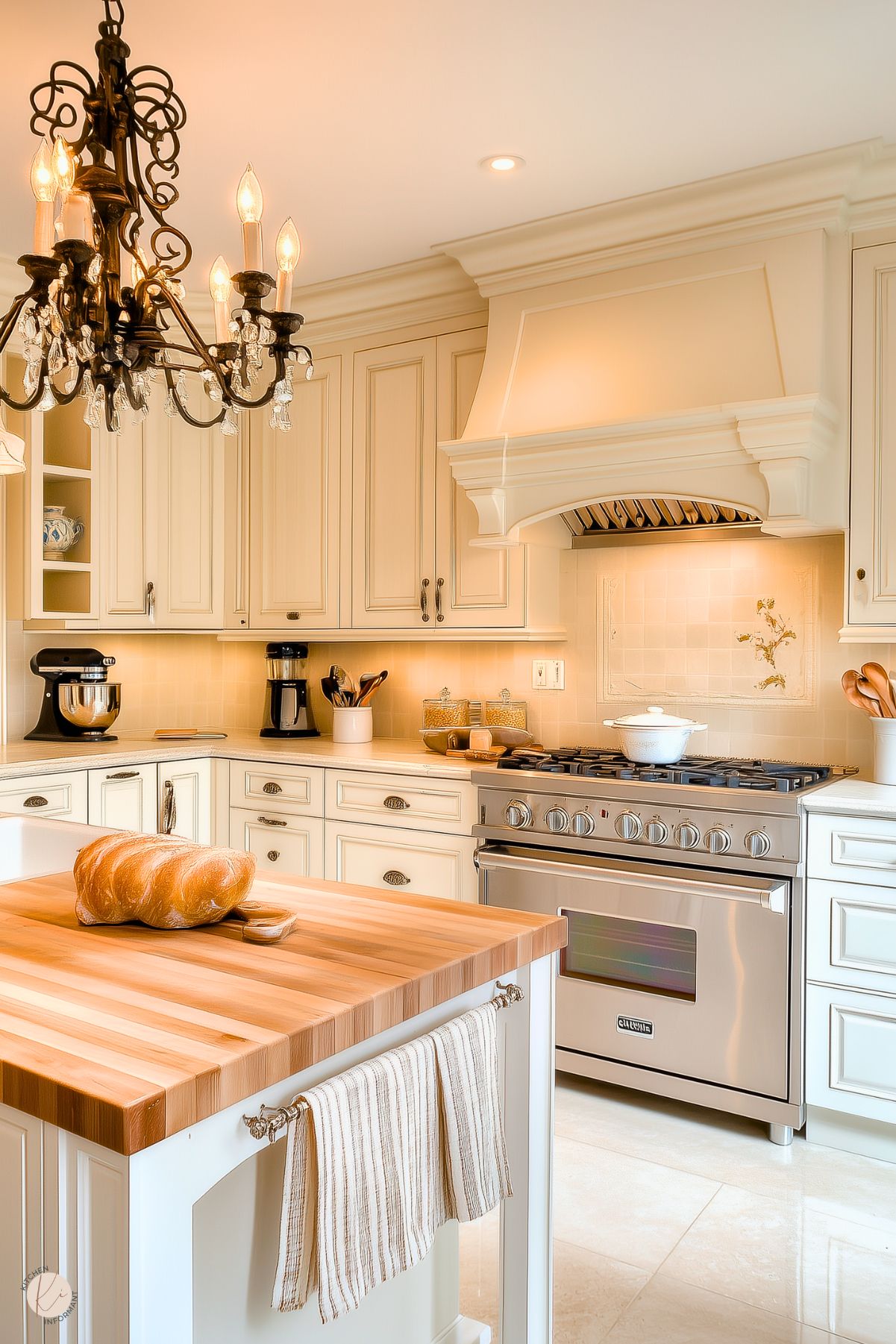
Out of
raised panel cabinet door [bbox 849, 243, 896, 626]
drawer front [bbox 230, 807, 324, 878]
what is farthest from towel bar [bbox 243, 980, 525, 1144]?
drawer front [bbox 230, 807, 324, 878]

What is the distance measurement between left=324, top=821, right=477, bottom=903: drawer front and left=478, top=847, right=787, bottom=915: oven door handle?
11 centimetres

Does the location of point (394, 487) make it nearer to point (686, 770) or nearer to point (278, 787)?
point (278, 787)

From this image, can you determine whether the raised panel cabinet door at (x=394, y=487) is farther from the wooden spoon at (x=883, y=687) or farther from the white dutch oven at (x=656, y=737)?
the wooden spoon at (x=883, y=687)

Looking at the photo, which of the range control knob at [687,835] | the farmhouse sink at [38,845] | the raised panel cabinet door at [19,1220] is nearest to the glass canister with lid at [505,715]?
the range control knob at [687,835]

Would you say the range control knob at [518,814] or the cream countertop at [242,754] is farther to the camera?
the cream countertop at [242,754]

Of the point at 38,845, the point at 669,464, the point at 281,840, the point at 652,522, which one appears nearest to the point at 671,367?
the point at 669,464

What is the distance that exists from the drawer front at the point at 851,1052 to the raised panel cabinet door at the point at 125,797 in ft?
7.33

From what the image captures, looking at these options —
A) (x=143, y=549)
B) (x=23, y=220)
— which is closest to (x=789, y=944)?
(x=143, y=549)

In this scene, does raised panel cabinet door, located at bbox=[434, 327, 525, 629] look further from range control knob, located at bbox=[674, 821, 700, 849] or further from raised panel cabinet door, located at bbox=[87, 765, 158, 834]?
raised panel cabinet door, located at bbox=[87, 765, 158, 834]

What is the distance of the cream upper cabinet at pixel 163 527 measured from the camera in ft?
12.9

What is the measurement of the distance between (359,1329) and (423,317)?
10.5 feet

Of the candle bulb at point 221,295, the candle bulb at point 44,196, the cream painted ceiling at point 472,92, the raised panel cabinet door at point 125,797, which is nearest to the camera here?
the candle bulb at point 44,196

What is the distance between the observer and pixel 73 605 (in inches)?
153

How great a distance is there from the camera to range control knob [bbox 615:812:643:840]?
2.87 metres
